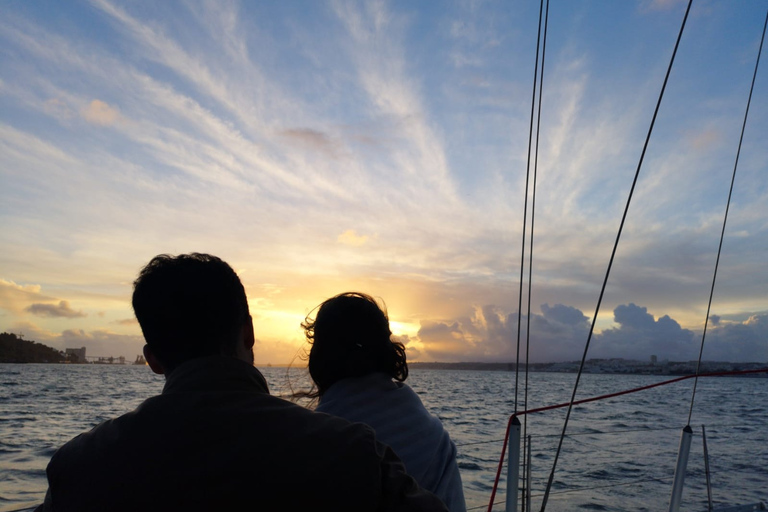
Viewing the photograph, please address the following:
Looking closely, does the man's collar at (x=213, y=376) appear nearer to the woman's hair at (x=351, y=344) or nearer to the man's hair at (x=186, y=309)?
the man's hair at (x=186, y=309)

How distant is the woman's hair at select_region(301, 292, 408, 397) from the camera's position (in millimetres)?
1768

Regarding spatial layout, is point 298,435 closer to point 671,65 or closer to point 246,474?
point 246,474

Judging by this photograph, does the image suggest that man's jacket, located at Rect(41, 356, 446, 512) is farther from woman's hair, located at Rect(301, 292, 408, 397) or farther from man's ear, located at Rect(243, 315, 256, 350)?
woman's hair, located at Rect(301, 292, 408, 397)

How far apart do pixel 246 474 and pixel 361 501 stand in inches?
7.0

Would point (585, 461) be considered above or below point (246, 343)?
below

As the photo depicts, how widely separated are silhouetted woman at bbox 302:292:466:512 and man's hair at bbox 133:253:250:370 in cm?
69

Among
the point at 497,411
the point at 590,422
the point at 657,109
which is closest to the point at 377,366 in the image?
the point at 657,109

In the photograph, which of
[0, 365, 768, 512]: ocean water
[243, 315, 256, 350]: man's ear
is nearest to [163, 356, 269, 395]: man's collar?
[243, 315, 256, 350]: man's ear

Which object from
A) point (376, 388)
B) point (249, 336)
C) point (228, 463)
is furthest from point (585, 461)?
point (228, 463)

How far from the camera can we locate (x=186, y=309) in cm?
109

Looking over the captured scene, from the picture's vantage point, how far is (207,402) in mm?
907

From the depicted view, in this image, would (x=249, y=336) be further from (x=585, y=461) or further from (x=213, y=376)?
(x=585, y=461)

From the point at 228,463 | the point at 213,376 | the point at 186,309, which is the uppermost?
the point at 186,309

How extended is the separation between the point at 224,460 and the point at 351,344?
95cm
